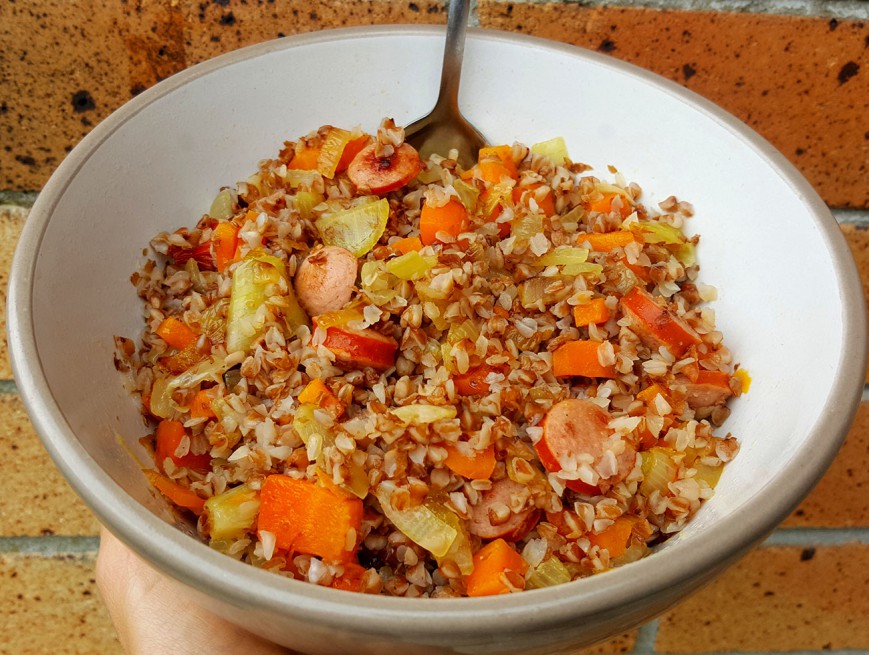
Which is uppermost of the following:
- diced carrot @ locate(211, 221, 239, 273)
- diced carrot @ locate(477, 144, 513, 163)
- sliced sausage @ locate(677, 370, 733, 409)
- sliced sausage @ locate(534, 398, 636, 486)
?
diced carrot @ locate(477, 144, 513, 163)

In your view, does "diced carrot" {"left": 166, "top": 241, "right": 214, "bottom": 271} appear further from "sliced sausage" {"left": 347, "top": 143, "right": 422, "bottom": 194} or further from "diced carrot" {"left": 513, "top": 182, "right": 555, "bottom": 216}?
"diced carrot" {"left": 513, "top": 182, "right": 555, "bottom": 216}

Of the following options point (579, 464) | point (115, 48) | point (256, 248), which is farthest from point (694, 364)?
point (115, 48)

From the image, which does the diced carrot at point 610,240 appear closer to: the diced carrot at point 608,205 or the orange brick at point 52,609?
the diced carrot at point 608,205

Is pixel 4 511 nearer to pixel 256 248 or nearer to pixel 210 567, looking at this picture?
pixel 256 248

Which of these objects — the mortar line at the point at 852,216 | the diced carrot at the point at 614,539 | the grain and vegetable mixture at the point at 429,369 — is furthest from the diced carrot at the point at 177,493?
the mortar line at the point at 852,216

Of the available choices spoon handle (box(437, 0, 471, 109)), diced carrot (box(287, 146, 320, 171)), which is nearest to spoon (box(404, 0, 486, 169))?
spoon handle (box(437, 0, 471, 109))
